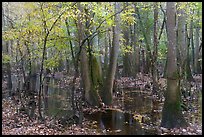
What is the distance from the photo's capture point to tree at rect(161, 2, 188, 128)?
1094cm

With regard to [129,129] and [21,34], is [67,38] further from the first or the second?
[129,129]

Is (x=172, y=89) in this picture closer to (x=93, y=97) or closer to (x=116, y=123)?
(x=116, y=123)

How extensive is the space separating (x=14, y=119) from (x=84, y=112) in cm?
322

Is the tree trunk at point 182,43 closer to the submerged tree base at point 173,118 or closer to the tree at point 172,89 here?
the tree at point 172,89

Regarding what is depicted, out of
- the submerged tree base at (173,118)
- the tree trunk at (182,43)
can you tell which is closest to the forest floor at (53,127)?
the submerged tree base at (173,118)

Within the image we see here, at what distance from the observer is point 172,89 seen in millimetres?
11094

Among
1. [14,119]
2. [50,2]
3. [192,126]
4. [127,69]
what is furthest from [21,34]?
[127,69]

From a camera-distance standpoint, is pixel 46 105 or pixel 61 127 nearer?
pixel 61 127

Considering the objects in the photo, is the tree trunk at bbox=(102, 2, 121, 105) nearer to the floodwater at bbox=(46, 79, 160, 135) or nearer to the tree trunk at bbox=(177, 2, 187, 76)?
the floodwater at bbox=(46, 79, 160, 135)

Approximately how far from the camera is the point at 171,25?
11.1 meters

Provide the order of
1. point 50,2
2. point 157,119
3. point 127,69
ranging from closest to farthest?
point 157,119, point 50,2, point 127,69

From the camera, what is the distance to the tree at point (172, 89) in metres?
10.9

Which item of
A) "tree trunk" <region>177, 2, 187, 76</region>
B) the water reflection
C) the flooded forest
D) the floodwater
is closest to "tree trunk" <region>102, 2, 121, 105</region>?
the flooded forest

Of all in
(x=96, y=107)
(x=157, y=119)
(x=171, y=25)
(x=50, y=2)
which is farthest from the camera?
(x=96, y=107)
